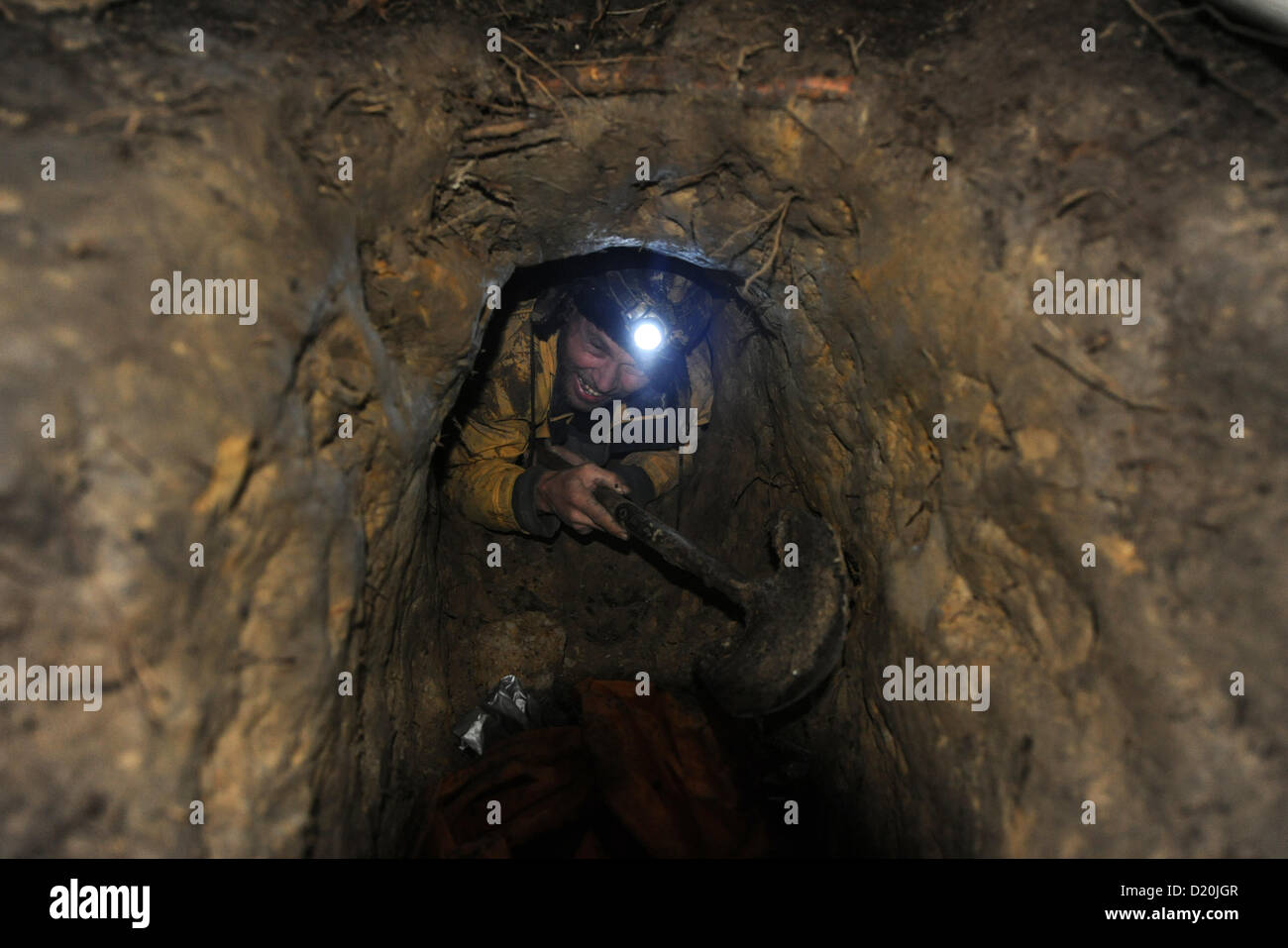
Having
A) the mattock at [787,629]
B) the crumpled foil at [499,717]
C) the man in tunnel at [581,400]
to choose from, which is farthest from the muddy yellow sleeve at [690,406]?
the mattock at [787,629]

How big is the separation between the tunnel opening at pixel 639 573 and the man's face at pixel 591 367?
236 mm

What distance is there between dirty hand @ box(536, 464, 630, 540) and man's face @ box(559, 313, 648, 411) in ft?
1.66

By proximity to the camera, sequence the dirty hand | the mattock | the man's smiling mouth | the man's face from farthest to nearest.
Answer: the man's smiling mouth → the man's face → the dirty hand → the mattock

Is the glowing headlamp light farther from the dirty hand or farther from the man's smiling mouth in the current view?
the dirty hand

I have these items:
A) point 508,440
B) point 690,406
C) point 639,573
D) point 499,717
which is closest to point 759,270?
point 690,406

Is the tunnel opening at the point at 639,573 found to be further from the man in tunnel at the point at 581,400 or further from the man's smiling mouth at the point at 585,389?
the man's smiling mouth at the point at 585,389

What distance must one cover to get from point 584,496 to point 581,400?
688 millimetres

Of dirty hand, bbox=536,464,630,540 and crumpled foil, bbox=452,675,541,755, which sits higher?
dirty hand, bbox=536,464,630,540

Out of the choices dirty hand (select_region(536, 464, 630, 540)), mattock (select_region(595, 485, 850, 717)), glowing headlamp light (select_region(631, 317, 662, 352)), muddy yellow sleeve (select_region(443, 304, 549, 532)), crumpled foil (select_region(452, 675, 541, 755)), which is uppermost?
glowing headlamp light (select_region(631, 317, 662, 352))

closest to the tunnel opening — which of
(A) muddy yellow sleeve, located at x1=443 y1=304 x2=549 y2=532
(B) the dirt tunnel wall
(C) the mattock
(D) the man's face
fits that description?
(A) muddy yellow sleeve, located at x1=443 y1=304 x2=549 y2=532

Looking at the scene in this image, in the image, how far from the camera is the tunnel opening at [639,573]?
3.13 meters

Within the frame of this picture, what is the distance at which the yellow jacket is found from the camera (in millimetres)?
3588

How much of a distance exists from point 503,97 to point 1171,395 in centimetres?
205
